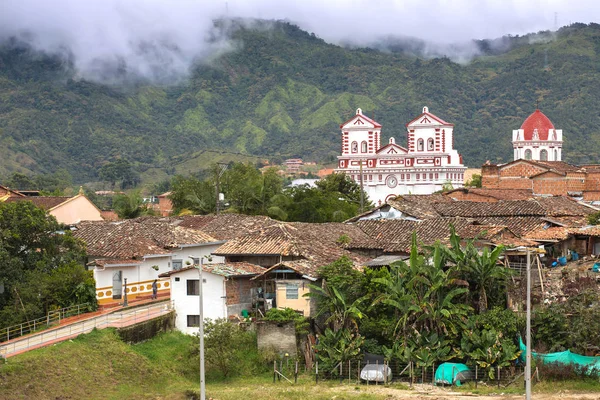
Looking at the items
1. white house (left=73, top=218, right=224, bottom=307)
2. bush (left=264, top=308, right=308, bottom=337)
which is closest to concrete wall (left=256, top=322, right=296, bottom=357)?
bush (left=264, top=308, right=308, bottom=337)

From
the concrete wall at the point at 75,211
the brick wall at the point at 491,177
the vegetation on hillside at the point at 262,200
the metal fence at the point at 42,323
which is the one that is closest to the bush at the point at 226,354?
the metal fence at the point at 42,323

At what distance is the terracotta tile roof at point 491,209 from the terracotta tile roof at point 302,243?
7570 mm

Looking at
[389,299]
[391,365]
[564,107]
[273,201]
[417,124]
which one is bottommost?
[391,365]

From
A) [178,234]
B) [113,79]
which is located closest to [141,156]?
[113,79]

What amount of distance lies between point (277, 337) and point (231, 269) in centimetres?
393

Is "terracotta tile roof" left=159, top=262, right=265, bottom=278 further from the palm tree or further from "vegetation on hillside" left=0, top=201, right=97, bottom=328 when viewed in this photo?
the palm tree

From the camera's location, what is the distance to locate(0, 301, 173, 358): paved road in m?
28.8

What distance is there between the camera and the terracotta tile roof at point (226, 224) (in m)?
46.8

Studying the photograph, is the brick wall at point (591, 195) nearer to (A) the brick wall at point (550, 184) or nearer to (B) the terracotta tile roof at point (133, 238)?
(A) the brick wall at point (550, 184)

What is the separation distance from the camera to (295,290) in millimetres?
32781

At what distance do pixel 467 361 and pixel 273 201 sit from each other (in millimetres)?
33180

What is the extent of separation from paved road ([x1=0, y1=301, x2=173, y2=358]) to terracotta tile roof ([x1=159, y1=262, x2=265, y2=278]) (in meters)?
1.61

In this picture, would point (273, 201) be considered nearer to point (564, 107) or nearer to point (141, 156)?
point (141, 156)

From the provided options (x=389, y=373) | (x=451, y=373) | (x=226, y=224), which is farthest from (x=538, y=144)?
(x=389, y=373)
